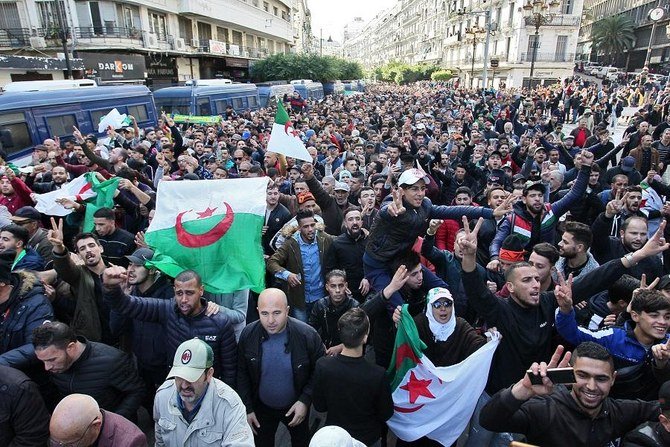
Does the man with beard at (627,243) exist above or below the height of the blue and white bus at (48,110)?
below

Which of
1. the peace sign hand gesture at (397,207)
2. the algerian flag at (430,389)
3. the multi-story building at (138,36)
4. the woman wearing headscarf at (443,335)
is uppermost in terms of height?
the multi-story building at (138,36)

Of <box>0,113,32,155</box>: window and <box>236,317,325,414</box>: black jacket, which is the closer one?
<box>236,317,325,414</box>: black jacket

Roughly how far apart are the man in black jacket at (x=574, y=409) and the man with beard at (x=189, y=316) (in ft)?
6.12

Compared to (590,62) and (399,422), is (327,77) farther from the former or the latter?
(590,62)

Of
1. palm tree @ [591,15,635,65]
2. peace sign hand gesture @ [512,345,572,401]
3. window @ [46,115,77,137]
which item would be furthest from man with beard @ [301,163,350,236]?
palm tree @ [591,15,635,65]

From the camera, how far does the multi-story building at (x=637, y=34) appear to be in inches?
2099

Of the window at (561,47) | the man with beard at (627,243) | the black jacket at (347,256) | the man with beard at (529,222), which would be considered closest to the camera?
the man with beard at (627,243)

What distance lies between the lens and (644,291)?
2979 mm

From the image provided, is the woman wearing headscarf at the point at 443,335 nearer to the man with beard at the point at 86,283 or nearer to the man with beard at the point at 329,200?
the man with beard at the point at 329,200

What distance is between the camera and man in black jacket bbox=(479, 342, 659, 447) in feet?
7.81

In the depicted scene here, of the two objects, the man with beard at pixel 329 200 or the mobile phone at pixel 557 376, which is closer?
the mobile phone at pixel 557 376

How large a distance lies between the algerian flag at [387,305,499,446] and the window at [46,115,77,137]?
1145 cm

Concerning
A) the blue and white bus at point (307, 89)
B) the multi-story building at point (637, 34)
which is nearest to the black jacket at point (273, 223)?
the blue and white bus at point (307, 89)

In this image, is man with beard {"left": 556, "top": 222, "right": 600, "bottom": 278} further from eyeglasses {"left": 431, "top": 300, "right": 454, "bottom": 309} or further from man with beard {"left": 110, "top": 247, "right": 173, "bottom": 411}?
man with beard {"left": 110, "top": 247, "right": 173, "bottom": 411}
